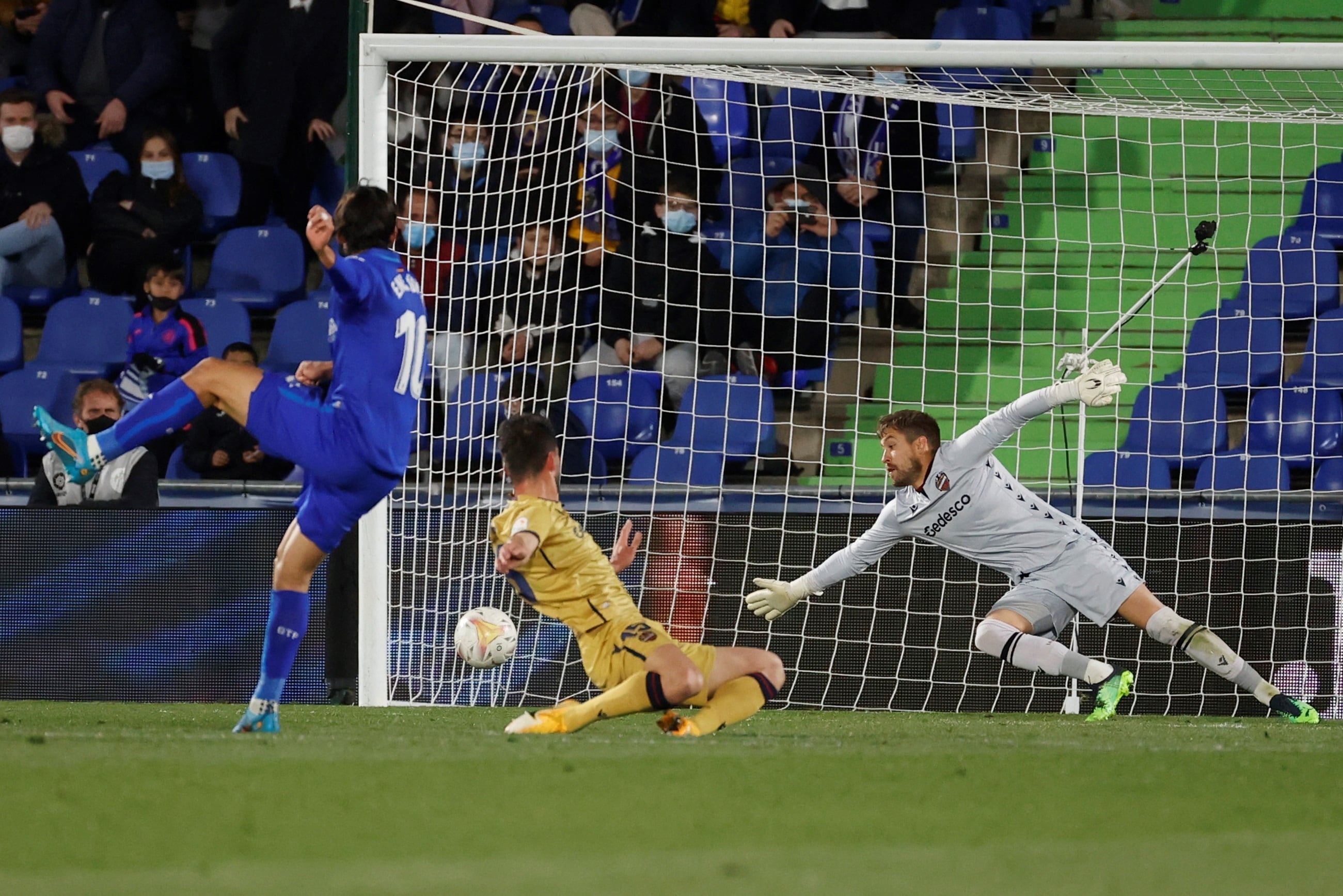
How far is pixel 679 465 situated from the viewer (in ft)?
26.8

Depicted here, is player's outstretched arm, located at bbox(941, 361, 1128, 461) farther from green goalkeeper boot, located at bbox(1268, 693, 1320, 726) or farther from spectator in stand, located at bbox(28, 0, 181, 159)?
spectator in stand, located at bbox(28, 0, 181, 159)

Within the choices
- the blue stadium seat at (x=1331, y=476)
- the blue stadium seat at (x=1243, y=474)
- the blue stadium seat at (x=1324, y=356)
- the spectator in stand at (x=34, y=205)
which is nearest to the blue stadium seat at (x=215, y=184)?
the spectator in stand at (x=34, y=205)

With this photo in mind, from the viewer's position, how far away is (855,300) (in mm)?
8977

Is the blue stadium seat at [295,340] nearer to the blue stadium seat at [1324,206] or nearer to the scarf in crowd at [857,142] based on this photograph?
the scarf in crowd at [857,142]

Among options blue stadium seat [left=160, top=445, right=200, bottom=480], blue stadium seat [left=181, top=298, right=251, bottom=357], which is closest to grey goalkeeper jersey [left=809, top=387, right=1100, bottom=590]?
blue stadium seat [left=160, top=445, right=200, bottom=480]

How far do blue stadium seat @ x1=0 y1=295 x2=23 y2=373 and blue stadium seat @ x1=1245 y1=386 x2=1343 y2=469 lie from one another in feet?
25.7

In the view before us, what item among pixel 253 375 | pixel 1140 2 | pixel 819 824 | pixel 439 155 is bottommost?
pixel 819 824

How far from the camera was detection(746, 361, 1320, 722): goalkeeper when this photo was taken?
6348 mm

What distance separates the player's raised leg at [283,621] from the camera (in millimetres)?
4805

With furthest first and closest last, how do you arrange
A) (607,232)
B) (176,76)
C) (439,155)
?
1. (176,76)
2. (607,232)
3. (439,155)

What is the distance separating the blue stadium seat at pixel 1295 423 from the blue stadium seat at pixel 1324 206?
1.25 metres

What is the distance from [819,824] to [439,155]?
6085 millimetres

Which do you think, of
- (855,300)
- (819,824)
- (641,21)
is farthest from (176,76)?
(819,824)

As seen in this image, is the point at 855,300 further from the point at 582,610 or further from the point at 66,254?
the point at 66,254
